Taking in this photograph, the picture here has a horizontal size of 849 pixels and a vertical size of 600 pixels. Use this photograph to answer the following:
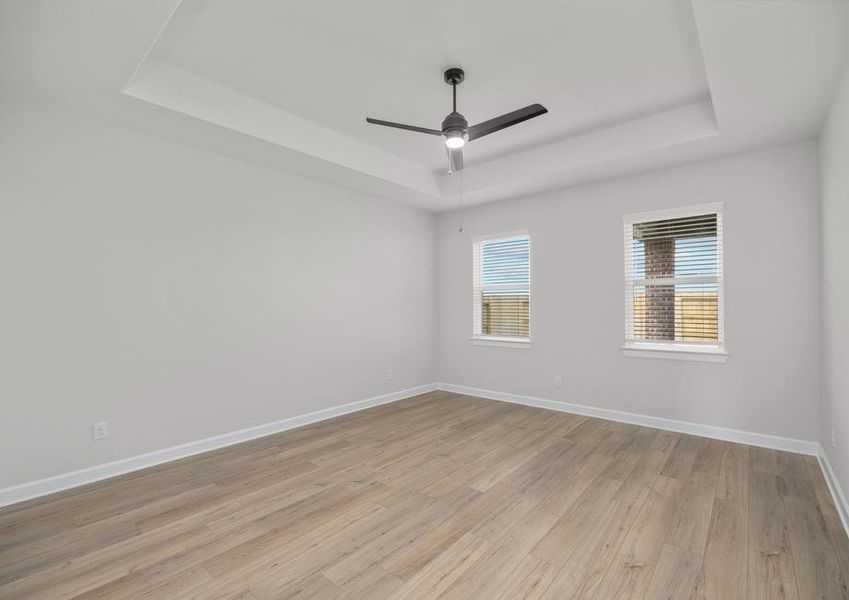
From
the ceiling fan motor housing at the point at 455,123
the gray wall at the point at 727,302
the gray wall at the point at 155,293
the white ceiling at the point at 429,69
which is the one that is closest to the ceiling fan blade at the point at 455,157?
the ceiling fan motor housing at the point at 455,123

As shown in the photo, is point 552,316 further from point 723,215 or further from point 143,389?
point 143,389

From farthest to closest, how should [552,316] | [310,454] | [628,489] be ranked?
[552,316], [310,454], [628,489]

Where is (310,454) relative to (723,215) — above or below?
below

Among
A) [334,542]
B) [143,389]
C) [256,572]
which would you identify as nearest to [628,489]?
[334,542]

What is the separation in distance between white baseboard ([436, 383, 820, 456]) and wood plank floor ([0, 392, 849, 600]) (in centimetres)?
17

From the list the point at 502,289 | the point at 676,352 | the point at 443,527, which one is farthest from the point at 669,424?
the point at 443,527

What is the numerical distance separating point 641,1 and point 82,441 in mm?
4621

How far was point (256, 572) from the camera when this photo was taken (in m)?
1.96

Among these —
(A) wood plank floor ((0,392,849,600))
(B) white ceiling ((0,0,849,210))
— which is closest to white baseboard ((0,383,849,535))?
(A) wood plank floor ((0,392,849,600))

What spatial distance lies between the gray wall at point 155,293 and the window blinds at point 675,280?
3095 millimetres

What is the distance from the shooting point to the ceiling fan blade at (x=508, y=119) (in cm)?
262

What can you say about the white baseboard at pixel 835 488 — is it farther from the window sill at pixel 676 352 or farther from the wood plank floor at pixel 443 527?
the window sill at pixel 676 352

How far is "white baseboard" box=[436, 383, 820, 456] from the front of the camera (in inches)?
137

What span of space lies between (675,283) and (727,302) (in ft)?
1.56
